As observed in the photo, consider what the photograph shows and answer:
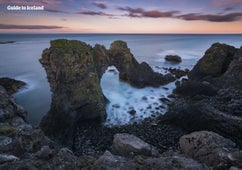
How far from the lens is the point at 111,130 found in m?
19.3

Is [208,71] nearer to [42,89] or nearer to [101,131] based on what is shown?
[101,131]

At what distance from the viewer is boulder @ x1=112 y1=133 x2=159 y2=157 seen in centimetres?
Answer: 993

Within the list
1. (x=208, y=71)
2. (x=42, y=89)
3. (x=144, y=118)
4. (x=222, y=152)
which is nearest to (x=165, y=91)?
(x=208, y=71)

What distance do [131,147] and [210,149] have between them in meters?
3.63

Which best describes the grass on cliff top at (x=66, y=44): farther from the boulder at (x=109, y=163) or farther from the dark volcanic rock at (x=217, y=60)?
the dark volcanic rock at (x=217, y=60)

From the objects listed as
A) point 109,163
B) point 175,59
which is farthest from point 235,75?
point 175,59

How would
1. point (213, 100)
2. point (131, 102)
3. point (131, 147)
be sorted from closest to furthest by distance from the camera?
point (131, 147) → point (213, 100) → point (131, 102)

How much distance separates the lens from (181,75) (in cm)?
4144

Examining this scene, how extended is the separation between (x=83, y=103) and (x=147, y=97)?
1149 centimetres

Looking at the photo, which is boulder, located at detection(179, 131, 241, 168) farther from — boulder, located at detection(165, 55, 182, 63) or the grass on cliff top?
boulder, located at detection(165, 55, 182, 63)

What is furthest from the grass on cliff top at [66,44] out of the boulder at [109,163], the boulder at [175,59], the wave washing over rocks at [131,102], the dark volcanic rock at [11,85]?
the boulder at [175,59]

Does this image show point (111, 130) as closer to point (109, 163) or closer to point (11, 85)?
point (109, 163)

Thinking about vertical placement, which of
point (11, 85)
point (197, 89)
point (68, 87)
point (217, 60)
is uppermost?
point (217, 60)

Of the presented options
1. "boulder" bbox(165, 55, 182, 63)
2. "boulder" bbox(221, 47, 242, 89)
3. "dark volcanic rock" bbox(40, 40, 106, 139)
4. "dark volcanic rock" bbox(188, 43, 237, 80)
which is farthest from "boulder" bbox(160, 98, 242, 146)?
"boulder" bbox(165, 55, 182, 63)
